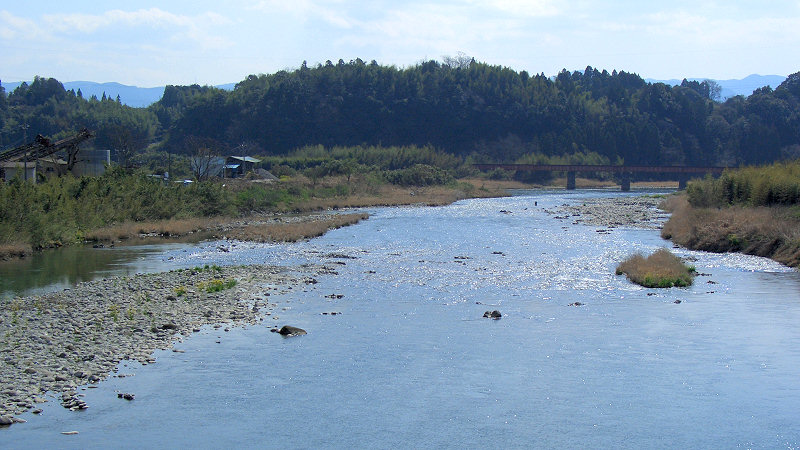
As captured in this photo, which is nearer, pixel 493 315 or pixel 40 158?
pixel 493 315

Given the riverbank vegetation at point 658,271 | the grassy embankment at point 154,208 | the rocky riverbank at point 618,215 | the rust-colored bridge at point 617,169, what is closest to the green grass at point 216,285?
the grassy embankment at point 154,208

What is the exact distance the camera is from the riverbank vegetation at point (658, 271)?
2988 cm

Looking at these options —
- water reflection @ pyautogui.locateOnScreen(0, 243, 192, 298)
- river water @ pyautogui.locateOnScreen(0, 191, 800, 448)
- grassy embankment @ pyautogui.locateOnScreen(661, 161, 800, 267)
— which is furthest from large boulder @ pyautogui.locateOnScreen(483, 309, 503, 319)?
grassy embankment @ pyautogui.locateOnScreen(661, 161, 800, 267)

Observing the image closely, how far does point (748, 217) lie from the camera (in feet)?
139

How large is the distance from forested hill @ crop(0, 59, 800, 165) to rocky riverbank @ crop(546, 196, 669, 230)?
284ft

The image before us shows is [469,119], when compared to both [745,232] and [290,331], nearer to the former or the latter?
[745,232]

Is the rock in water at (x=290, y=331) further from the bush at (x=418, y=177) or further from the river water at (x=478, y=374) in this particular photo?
the bush at (x=418, y=177)

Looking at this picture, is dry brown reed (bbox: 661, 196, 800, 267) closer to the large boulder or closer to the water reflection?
the large boulder

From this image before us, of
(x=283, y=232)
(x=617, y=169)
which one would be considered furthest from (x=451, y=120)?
(x=283, y=232)

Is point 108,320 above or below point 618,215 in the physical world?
below

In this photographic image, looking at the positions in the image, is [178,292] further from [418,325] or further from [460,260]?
[460,260]

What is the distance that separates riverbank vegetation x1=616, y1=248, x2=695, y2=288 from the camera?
2988 cm

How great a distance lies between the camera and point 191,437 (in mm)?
14508

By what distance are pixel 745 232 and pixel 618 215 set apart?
89.4 ft
